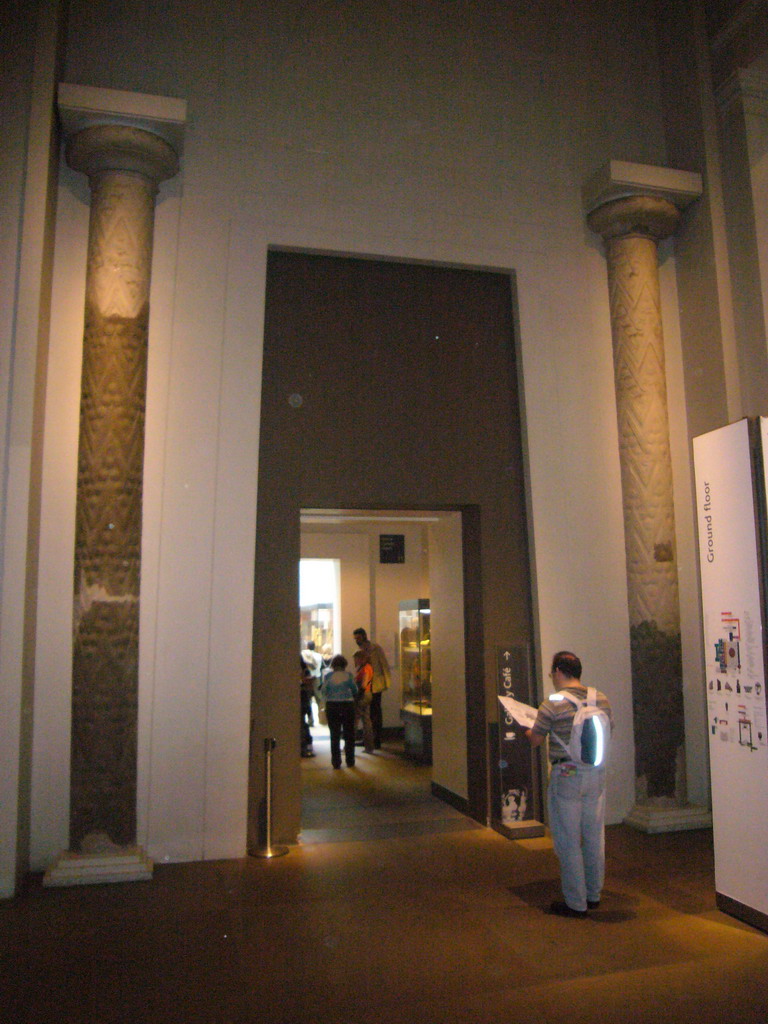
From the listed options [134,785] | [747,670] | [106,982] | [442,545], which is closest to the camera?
[106,982]

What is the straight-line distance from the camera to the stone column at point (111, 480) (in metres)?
5.57

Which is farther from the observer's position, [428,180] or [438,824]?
[428,180]

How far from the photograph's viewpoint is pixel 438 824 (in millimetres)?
6715

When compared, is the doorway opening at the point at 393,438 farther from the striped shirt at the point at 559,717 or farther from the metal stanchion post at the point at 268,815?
the striped shirt at the point at 559,717

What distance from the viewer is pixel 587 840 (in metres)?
4.64

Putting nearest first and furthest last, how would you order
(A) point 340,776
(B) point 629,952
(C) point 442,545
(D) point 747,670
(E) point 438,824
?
1. (B) point 629,952
2. (D) point 747,670
3. (E) point 438,824
4. (C) point 442,545
5. (A) point 340,776

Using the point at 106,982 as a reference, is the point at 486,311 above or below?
above

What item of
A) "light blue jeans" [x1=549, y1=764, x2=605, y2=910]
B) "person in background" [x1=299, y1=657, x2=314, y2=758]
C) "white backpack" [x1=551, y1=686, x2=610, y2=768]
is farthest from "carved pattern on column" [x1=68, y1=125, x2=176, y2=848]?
"person in background" [x1=299, y1=657, x2=314, y2=758]

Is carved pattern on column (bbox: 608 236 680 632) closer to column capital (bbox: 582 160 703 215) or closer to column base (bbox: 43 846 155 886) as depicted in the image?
column capital (bbox: 582 160 703 215)

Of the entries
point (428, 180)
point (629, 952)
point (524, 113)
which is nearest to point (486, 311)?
point (428, 180)

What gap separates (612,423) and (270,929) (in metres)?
5.11

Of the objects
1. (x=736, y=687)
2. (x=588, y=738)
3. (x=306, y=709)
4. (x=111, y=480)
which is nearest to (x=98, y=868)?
(x=111, y=480)

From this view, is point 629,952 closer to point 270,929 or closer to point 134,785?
point 270,929

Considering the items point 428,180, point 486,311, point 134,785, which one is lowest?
point 134,785
